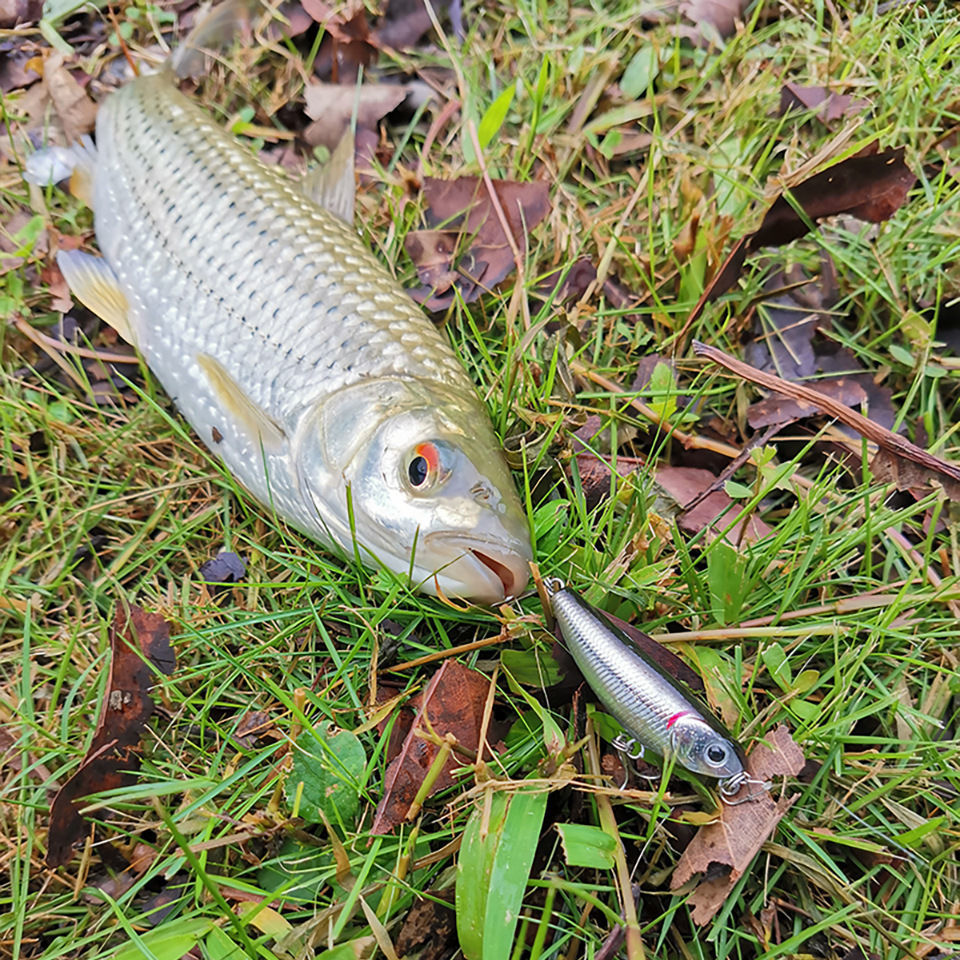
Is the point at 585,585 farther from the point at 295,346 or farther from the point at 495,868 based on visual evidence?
the point at 295,346

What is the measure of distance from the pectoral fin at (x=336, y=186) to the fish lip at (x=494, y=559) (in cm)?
168

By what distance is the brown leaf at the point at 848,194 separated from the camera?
2.88 meters

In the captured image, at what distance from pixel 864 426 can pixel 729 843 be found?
4.74 ft

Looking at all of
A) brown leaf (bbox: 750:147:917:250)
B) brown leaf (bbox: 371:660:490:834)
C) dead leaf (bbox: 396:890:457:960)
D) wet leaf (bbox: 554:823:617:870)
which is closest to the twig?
brown leaf (bbox: 750:147:917:250)

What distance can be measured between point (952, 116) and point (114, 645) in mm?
3866

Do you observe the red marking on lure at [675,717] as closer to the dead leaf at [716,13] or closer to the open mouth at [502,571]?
the open mouth at [502,571]

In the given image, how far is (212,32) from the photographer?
152 inches

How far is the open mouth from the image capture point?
7.32 ft

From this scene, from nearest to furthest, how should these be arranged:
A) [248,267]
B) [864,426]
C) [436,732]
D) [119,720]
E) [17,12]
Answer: [436,732]
[119,720]
[864,426]
[248,267]
[17,12]

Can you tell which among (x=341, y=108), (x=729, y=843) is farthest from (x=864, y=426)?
(x=341, y=108)

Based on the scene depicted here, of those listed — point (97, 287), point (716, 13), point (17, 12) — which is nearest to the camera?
point (97, 287)

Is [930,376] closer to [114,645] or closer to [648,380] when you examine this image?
[648,380]

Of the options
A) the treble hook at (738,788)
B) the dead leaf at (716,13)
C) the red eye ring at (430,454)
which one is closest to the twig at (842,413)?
the red eye ring at (430,454)

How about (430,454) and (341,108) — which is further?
(341,108)
